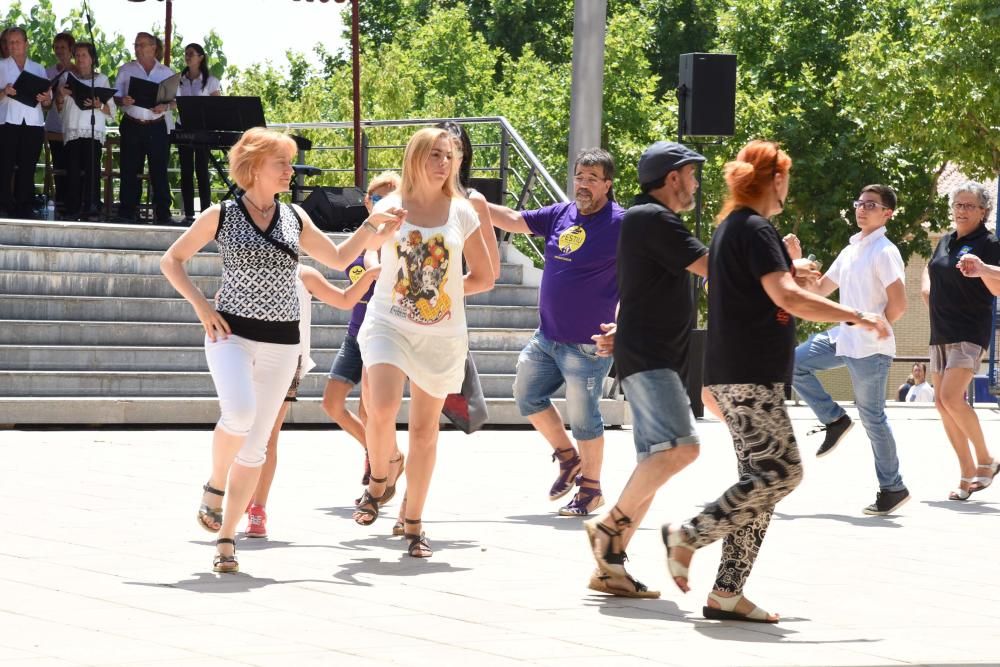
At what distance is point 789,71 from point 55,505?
3602cm

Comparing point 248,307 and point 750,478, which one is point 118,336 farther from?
point 750,478

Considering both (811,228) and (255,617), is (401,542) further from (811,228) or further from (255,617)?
(811,228)

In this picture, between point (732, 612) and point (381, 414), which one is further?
point (381, 414)

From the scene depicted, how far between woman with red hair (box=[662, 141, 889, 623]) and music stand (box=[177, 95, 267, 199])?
10.7m

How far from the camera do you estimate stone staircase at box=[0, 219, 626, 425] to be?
1320 centimetres

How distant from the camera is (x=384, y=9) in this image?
206ft

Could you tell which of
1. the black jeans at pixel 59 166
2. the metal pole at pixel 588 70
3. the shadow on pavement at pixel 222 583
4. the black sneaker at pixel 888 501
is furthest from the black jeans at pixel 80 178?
the shadow on pavement at pixel 222 583

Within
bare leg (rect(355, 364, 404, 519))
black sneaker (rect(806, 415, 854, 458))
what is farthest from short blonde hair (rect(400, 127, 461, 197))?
A: black sneaker (rect(806, 415, 854, 458))

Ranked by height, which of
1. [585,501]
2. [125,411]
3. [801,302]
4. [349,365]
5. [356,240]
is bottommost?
[125,411]

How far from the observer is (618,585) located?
6.34m

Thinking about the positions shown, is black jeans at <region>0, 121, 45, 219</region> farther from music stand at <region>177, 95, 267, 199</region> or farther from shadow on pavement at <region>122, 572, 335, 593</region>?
shadow on pavement at <region>122, 572, 335, 593</region>

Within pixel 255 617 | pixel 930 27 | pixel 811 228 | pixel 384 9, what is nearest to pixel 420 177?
pixel 255 617

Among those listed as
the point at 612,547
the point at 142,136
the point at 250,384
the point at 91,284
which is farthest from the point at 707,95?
the point at 612,547

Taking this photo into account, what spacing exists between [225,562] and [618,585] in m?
1.56
